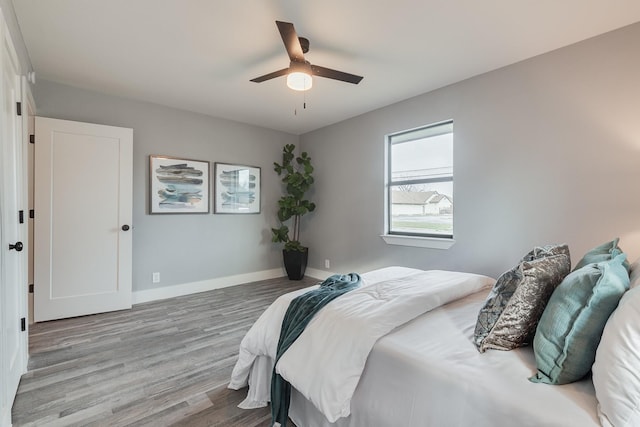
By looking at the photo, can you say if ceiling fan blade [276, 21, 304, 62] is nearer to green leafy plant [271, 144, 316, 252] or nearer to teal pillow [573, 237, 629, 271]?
teal pillow [573, 237, 629, 271]

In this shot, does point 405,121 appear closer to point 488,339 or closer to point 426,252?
point 426,252

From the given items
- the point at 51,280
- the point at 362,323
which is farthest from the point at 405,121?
the point at 51,280

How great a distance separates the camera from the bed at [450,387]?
910 millimetres

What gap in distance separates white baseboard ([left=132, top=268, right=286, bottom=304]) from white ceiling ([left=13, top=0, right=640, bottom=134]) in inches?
98.0

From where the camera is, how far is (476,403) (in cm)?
98

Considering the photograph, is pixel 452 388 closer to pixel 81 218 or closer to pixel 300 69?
pixel 300 69

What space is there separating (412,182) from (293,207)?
1.95 metres

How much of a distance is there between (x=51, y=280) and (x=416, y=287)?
368 cm

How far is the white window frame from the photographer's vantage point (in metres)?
3.42

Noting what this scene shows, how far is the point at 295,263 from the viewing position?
4828 mm

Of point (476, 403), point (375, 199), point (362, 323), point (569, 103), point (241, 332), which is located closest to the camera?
point (476, 403)

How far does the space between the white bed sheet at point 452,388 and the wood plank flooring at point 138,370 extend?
85cm

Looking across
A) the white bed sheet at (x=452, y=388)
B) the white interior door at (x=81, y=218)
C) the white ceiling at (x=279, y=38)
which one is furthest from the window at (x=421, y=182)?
the white interior door at (x=81, y=218)

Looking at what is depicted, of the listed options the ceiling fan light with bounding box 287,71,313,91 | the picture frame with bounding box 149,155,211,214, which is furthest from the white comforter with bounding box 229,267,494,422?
the picture frame with bounding box 149,155,211,214
